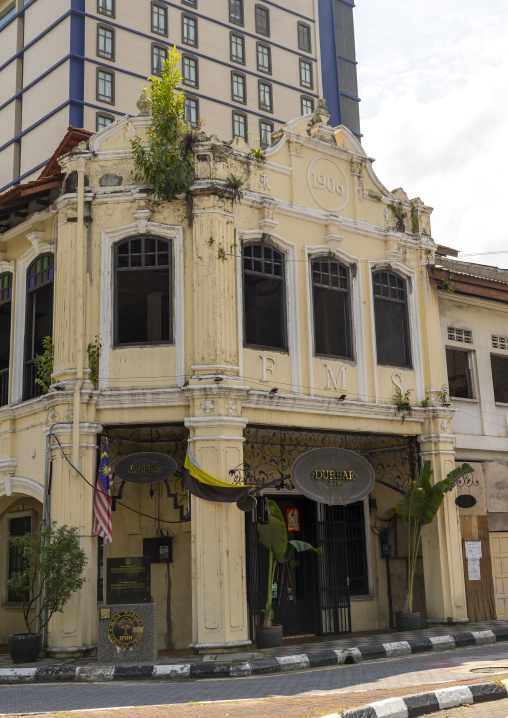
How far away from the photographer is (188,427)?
13.8 m

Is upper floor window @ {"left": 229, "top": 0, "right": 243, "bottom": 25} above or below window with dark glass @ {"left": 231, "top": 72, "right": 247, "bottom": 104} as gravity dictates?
above

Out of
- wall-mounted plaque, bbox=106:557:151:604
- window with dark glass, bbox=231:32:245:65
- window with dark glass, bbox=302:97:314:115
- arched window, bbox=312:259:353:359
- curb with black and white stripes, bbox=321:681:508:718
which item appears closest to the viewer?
curb with black and white stripes, bbox=321:681:508:718

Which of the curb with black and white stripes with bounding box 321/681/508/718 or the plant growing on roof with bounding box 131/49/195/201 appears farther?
the plant growing on roof with bounding box 131/49/195/201

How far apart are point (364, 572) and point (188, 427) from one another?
607 cm

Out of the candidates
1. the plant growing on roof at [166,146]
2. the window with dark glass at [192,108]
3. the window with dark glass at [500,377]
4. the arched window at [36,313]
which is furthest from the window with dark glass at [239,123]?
the arched window at [36,313]

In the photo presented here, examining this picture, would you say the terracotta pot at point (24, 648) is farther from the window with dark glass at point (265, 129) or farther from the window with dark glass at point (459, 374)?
the window with dark glass at point (265, 129)

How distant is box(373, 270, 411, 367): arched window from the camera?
16844mm

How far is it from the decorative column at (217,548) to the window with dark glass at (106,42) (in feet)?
90.0

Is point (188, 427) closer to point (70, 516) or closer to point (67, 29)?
point (70, 516)

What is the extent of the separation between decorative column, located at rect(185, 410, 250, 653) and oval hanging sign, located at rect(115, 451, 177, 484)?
0.58m

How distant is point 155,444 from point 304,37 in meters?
35.0

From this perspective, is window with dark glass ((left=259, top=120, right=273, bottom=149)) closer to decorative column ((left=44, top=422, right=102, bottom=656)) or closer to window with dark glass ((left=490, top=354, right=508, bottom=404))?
window with dark glass ((left=490, top=354, right=508, bottom=404))

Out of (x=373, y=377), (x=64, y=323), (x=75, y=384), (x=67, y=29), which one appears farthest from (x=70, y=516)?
(x=67, y=29)

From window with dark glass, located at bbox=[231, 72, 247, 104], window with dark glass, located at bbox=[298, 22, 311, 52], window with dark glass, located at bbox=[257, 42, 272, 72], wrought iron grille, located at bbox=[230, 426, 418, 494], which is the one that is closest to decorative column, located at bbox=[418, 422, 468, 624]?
wrought iron grille, located at bbox=[230, 426, 418, 494]
